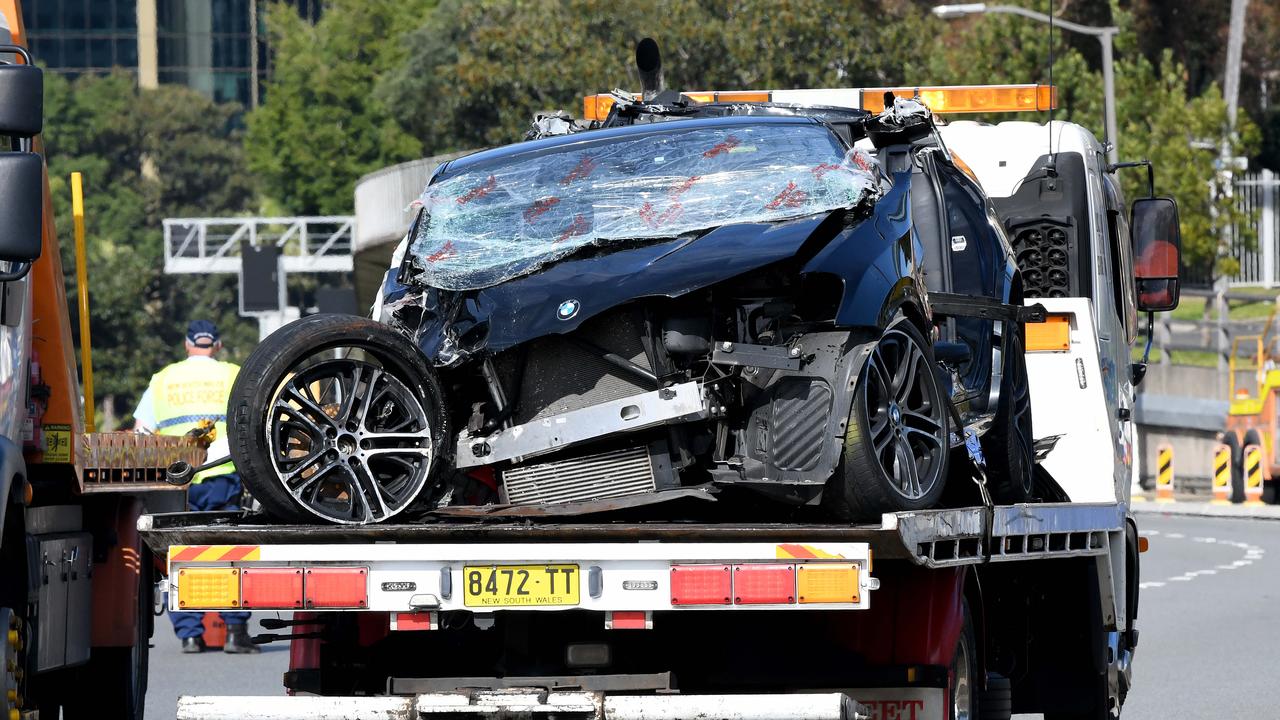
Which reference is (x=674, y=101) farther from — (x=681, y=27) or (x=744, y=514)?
(x=681, y=27)

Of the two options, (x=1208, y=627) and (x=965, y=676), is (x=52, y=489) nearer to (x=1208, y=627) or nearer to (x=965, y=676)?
(x=965, y=676)

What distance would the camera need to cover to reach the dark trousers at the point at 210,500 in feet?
46.6

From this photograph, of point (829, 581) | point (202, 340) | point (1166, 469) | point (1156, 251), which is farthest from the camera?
point (1166, 469)

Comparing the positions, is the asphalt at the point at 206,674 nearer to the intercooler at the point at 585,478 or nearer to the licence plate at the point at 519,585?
the intercooler at the point at 585,478

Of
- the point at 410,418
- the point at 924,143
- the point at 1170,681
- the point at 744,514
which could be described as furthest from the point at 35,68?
the point at 1170,681

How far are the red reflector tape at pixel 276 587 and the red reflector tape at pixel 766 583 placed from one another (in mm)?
1253

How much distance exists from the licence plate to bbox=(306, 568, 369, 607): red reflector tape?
0.29 meters

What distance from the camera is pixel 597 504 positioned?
719 cm

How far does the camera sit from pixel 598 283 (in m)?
7.22

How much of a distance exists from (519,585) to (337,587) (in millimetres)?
524

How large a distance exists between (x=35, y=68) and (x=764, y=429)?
238 cm

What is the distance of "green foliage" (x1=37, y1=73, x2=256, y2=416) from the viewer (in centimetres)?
7888

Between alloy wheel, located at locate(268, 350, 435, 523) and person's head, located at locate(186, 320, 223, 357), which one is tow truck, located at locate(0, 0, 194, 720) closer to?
alloy wheel, located at locate(268, 350, 435, 523)

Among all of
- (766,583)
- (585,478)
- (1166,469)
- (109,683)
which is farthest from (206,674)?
(1166,469)
